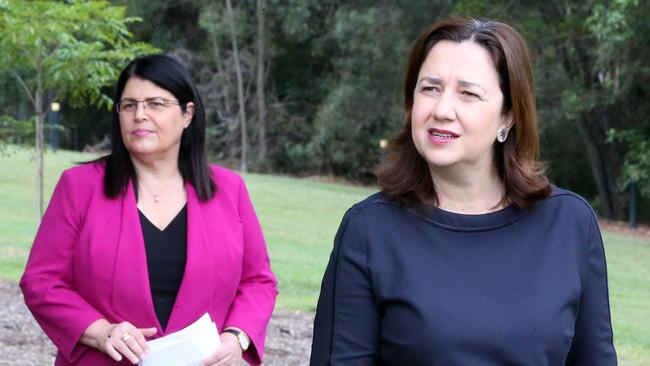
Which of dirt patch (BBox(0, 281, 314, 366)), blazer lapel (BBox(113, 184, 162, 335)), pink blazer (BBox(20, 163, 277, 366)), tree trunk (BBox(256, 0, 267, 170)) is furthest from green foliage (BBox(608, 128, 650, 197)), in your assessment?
blazer lapel (BBox(113, 184, 162, 335))

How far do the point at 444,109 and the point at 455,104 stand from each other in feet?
0.11

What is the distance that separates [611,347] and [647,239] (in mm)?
23640

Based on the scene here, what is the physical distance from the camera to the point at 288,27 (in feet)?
143

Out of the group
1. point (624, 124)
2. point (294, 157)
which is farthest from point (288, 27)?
point (624, 124)

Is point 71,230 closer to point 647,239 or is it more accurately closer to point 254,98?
point 647,239

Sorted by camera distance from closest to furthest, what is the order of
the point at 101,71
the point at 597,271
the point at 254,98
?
the point at 597,271
the point at 101,71
the point at 254,98

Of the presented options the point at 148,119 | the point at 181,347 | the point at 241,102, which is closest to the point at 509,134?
the point at 181,347

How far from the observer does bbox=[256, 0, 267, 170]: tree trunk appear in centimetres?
4522

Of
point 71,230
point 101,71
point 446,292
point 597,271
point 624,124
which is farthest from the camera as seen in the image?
point 624,124

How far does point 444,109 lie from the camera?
9.16 feet

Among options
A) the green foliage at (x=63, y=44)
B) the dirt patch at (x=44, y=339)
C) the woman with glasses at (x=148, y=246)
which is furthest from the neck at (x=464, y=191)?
the green foliage at (x=63, y=44)

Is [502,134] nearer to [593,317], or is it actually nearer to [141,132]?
[593,317]

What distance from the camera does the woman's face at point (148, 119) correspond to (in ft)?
14.9

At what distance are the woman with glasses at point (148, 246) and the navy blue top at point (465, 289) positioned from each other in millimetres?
1534
